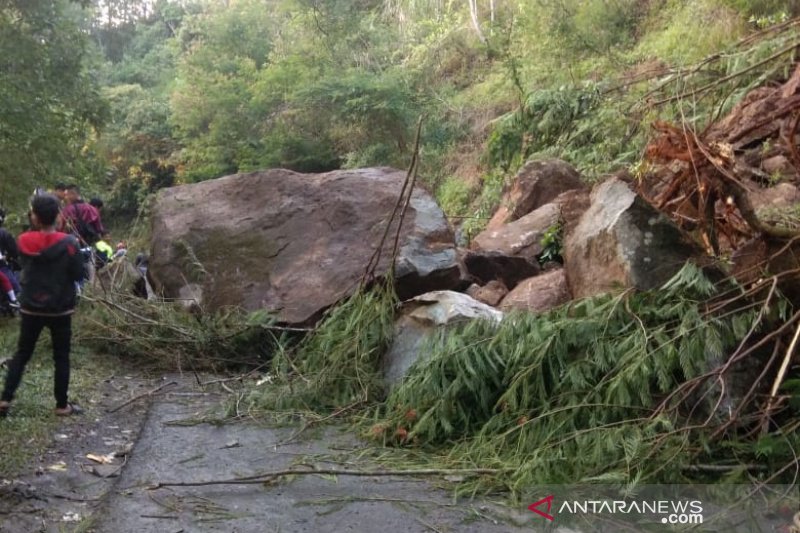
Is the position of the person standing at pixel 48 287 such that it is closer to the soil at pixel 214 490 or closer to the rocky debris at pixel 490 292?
the soil at pixel 214 490

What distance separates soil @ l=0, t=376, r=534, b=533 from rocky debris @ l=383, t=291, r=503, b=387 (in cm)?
73

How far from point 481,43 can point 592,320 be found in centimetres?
1675

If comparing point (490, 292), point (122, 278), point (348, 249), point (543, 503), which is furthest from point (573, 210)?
point (122, 278)

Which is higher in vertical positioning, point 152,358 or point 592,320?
point 592,320

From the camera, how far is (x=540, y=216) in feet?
30.1

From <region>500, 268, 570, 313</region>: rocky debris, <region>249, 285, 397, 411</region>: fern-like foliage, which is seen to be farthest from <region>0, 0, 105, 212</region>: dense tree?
<region>500, 268, 570, 313</region>: rocky debris

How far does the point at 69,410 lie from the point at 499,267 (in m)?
4.39

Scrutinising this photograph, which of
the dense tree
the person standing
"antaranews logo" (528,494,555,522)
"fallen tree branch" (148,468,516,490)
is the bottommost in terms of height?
"antaranews logo" (528,494,555,522)

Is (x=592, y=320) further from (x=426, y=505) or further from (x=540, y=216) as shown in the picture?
(x=540, y=216)

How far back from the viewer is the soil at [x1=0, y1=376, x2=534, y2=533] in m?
3.95

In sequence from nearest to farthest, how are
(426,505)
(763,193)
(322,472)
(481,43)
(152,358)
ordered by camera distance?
(426,505), (322,472), (763,193), (152,358), (481,43)

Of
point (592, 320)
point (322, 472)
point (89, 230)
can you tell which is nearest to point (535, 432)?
point (592, 320)

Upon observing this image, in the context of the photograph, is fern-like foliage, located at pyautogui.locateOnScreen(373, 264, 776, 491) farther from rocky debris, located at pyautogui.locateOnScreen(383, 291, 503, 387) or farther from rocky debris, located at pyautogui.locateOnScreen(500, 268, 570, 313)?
rocky debris, located at pyautogui.locateOnScreen(500, 268, 570, 313)

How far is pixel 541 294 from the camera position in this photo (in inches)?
275
